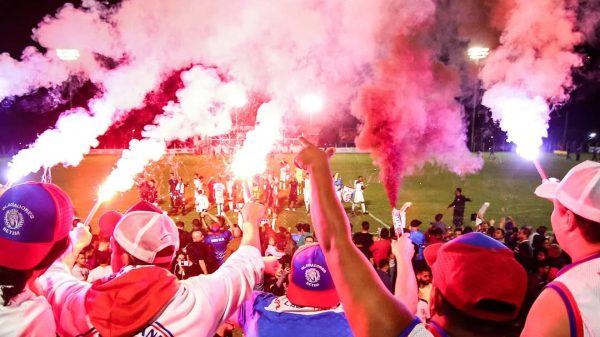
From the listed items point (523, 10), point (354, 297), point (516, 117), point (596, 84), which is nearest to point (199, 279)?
point (354, 297)

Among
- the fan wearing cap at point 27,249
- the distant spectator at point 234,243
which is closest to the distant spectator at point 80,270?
the distant spectator at point 234,243

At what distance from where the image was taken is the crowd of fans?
1554mm

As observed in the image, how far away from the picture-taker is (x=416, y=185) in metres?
29.1

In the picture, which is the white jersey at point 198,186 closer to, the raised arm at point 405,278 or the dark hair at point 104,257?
the dark hair at point 104,257

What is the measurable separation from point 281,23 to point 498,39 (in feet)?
29.1

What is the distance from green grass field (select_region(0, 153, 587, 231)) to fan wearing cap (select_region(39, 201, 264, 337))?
644 inches

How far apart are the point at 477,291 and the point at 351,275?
0.55 meters

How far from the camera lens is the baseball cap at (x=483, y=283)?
5.38 ft

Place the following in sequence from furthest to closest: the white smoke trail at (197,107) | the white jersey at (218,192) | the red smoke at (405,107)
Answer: the white jersey at (218,192) → the red smoke at (405,107) → the white smoke trail at (197,107)

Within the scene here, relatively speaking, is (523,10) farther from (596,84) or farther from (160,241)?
(596,84)

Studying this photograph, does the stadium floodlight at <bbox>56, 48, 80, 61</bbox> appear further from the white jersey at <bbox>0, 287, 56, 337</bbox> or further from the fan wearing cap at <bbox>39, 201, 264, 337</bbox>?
the white jersey at <bbox>0, 287, 56, 337</bbox>

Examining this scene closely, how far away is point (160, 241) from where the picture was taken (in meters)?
2.43

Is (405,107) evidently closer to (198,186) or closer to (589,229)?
(198,186)

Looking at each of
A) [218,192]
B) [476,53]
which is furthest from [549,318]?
[476,53]
